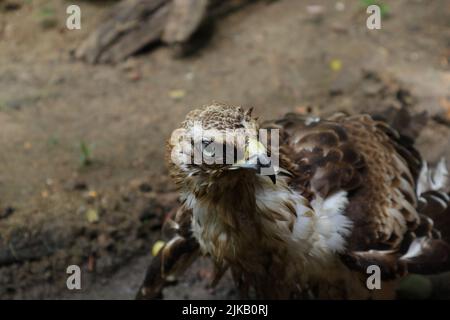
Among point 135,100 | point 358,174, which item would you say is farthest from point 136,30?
point 358,174

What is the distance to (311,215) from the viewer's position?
3.68 meters

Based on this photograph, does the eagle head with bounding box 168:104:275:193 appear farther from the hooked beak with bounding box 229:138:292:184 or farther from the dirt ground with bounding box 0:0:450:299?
the dirt ground with bounding box 0:0:450:299

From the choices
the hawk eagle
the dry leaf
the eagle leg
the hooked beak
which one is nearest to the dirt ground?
the dry leaf

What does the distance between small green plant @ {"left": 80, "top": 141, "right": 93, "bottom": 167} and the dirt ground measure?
2cm

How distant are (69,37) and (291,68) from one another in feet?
8.67

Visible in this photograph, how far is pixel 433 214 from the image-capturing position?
4.44 meters

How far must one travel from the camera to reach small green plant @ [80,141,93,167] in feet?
18.5

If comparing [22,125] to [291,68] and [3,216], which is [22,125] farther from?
[291,68]

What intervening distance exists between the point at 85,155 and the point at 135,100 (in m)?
1.27

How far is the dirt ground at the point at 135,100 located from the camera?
16.5 ft

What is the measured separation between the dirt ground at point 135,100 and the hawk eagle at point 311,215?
0.96 metres

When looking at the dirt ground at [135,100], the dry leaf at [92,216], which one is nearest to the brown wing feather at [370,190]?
the dirt ground at [135,100]
